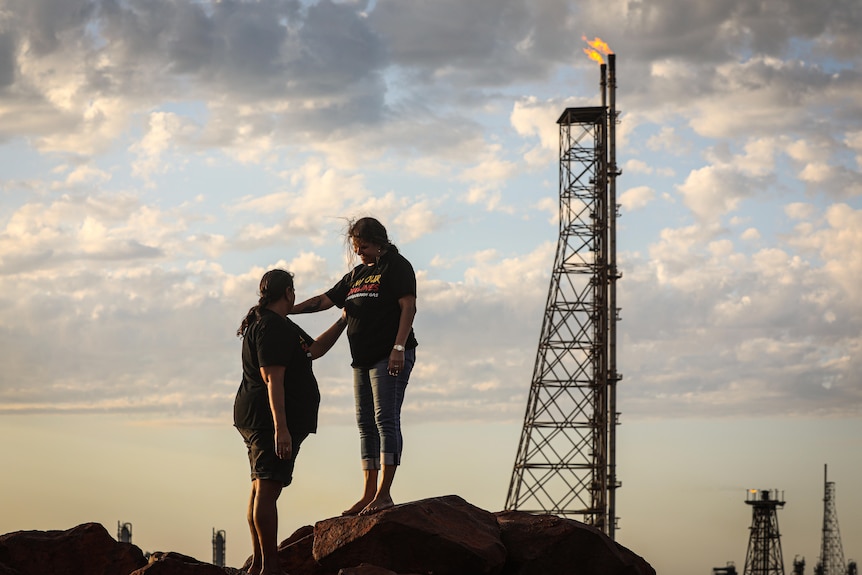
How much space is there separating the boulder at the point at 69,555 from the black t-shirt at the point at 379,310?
10.8 ft

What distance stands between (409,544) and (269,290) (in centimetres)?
270

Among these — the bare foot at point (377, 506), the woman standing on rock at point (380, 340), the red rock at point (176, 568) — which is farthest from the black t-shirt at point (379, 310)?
the red rock at point (176, 568)

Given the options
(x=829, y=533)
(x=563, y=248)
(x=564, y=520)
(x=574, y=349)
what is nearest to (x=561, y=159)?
(x=563, y=248)

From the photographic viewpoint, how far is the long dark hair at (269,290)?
34.9 feet

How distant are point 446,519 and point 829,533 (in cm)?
7937

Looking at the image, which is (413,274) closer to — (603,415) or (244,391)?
(244,391)

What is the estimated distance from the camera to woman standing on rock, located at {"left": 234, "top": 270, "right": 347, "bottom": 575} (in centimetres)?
1035

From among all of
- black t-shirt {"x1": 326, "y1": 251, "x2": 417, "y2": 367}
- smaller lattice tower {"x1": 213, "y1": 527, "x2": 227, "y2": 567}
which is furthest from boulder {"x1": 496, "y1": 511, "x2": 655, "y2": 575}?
smaller lattice tower {"x1": 213, "y1": 527, "x2": 227, "y2": 567}

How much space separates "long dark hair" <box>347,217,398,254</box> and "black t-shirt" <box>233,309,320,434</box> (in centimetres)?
104

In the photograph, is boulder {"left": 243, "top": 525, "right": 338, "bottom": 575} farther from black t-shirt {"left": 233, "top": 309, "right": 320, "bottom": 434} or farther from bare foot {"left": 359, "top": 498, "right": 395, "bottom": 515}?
black t-shirt {"left": 233, "top": 309, "right": 320, "bottom": 434}

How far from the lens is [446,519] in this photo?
11.8 metres

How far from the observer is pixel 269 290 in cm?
1064

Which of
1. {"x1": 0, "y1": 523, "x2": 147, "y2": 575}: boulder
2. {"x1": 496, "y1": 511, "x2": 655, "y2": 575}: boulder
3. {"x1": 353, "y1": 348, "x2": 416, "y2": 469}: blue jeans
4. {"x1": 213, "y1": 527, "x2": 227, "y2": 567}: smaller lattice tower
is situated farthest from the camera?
{"x1": 213, "y1": 527, "x2": 227, "y2": 567}: smaller lattice tower

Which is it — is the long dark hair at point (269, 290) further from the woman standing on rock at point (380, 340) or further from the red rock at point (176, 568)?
the red rock at point (176, 568)
